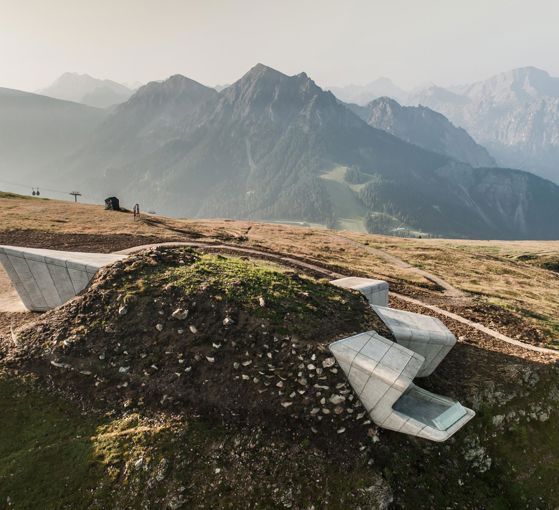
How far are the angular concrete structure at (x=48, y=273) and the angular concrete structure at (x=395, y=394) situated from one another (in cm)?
1847

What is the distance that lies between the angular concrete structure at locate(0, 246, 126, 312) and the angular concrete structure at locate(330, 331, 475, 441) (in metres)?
18.5

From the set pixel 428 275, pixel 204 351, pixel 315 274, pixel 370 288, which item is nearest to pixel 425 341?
pixel 370 288

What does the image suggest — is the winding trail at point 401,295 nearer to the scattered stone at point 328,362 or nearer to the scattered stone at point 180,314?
the scattered stone at point 328,362

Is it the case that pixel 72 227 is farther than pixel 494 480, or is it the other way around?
pixel 72 227

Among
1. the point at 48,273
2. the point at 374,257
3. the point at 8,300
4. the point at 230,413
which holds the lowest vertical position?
the point at 374,257

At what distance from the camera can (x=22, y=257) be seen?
93.5 ft

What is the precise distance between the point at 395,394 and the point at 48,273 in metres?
25.0

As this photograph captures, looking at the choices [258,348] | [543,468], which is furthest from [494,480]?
[258,348]

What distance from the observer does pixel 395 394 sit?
17531mm

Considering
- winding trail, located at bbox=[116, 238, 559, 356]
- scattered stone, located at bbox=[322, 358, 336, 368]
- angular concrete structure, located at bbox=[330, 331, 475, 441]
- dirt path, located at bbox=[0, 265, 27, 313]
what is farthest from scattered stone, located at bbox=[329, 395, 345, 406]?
dirt path, located at bbox=[0, 265, 27, 313]

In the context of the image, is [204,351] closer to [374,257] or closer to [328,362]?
[328,362]

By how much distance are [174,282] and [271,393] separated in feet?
31.9

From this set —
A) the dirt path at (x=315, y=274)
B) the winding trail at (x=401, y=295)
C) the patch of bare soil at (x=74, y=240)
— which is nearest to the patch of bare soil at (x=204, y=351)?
the dirt path at (x=315, y=274)

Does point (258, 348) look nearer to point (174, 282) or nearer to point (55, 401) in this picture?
point (174, 282)
